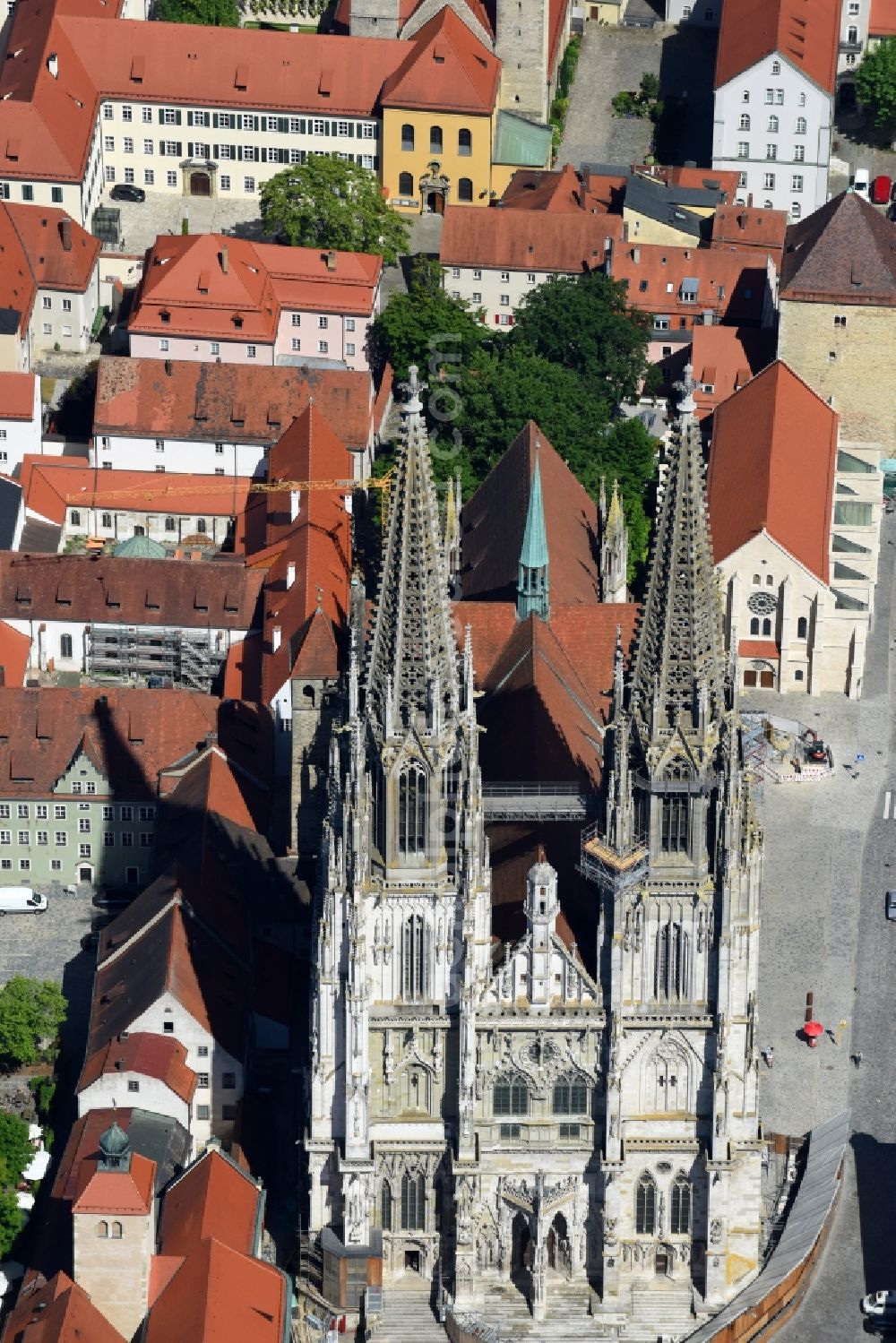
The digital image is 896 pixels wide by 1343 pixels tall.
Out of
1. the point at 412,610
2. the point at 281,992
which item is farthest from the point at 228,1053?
the point at 412,610

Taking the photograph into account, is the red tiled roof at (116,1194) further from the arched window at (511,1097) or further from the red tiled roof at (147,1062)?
the arched window at (511,1097)

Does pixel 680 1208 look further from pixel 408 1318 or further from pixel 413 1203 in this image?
pixel 408 1318

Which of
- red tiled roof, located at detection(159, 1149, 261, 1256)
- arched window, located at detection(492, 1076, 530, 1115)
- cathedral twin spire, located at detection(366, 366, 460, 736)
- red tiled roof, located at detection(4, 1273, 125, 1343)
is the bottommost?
red tiled roof, located at detection(4, 1273, 125, 1343)

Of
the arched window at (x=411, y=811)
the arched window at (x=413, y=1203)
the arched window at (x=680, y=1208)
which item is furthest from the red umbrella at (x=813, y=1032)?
the arched window at (x=411, y=811)

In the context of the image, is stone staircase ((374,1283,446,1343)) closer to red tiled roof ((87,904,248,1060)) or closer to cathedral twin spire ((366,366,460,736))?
red tiled roof ((87,904,248,1060))

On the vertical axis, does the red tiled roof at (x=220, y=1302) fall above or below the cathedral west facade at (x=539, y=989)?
below

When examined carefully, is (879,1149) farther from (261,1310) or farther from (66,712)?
(66,712)

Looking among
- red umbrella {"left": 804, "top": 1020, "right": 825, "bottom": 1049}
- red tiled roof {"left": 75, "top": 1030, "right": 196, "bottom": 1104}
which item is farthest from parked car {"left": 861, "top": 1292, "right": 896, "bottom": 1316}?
red tiled roof {"left": 75, "top": 1030, "right": 196, "bottom": 1104}

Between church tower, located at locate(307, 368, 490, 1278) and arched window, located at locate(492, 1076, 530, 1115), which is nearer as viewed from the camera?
church tower, located at locate(307, 368, 490, 1278)
